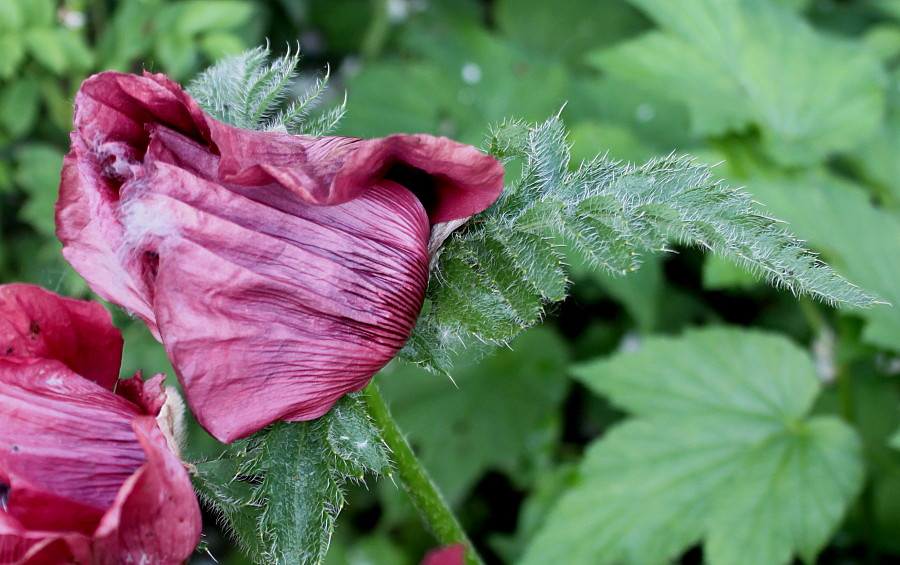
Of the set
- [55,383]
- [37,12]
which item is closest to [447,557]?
[55,383]

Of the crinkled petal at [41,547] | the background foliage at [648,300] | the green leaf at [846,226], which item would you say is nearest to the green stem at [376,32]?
the background foliage at [648,300]

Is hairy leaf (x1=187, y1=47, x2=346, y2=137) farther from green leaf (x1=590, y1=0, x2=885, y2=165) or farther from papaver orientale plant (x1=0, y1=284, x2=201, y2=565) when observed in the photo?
green leaf (x1=590, y1=0, x2=885, y2=165)

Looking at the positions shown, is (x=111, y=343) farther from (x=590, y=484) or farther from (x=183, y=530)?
(x=590, y=484)

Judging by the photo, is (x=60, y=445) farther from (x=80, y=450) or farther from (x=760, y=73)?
(x=760, y=73)

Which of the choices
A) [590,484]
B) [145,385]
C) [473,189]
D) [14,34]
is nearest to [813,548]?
[590,484]

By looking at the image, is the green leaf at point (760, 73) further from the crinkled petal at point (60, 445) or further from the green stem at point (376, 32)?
the crinkled petal at point (60, 445)
